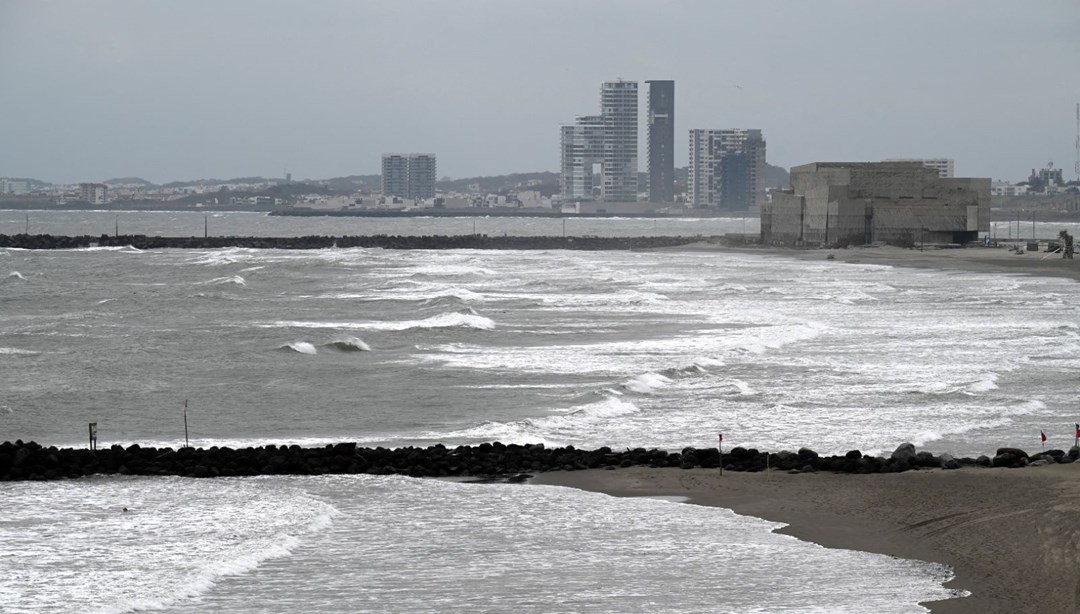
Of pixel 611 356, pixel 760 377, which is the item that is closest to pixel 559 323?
pixel 611 356

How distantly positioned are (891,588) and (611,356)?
1982 cm

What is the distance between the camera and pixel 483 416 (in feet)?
78.7

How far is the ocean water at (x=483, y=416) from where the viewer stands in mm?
13320

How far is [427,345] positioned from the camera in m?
36.2

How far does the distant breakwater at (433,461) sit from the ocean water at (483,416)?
22.3 inches

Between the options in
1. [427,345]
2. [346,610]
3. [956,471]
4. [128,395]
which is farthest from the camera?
[427,345]

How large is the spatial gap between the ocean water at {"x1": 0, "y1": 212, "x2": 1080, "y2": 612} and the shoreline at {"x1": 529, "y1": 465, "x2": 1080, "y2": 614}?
18.9 inches

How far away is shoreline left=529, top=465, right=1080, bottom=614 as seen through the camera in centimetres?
1249

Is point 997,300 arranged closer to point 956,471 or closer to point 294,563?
point 956,471

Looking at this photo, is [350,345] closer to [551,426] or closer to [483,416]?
[483,416]

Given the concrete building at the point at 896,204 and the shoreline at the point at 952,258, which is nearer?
the shoreline at the point at 952,258

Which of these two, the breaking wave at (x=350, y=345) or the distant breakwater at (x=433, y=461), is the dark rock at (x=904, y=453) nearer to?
the distant breakwater at (x=433, y=461)

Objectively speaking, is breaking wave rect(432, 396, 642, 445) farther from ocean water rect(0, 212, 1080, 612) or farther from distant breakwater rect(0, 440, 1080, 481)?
distant breakwater rect(0, 440, 1080, 481)

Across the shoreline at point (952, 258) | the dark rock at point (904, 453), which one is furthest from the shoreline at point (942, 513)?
the shoreline at point (952, 258)
